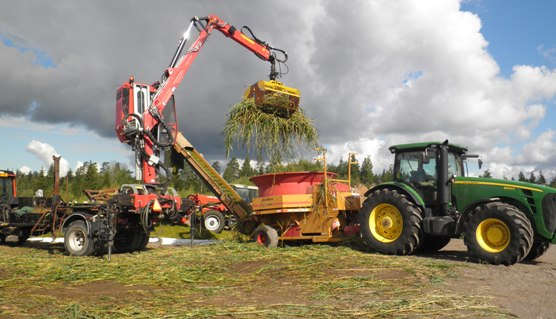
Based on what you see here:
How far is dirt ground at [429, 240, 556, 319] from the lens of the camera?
16.3 feet

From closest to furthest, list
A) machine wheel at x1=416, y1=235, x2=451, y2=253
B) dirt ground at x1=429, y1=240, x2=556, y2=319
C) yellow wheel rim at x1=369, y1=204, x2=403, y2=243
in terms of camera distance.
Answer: dirt ground at x1=429, y1=240, x2=556, y2=319 < yellow wheel rim at x1=369, y1=204, x2=403, y2=243 < machine wheel at x1=416, y1=235, x2=451, y2=253

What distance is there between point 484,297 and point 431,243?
184 inches

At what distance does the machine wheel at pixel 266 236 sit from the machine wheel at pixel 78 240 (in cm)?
341

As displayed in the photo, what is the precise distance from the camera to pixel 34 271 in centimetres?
746

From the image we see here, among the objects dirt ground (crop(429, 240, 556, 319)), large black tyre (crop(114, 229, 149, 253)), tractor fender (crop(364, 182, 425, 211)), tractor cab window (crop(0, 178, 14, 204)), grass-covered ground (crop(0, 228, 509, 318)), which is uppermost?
tractor cab window (crop(0, 178, 14, 204))

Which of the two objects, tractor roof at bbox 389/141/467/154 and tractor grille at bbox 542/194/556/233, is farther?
tractor roof at bbox 389/141/467/154

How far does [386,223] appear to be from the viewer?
911 cm

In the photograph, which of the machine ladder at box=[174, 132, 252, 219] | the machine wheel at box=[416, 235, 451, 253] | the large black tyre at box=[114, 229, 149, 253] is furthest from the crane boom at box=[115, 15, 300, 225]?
the machine wheel at box=[416, 235, 451, 253]

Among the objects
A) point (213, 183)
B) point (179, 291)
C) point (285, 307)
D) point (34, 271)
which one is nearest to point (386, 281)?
point (285, 307)

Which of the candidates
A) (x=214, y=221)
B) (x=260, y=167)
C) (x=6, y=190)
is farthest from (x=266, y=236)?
(x=6, y=190)

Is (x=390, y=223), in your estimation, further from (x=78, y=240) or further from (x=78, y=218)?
(x=78, y=218)

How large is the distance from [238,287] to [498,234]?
441 centimetres

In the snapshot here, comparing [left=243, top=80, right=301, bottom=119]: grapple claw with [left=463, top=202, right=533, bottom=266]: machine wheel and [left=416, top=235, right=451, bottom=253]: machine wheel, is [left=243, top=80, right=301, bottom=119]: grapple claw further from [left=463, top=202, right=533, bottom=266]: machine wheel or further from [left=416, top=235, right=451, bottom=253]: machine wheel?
[left=463, top=202, right=533, bottom=266]: machine wheel

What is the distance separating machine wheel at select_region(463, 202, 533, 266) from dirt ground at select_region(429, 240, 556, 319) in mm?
207
